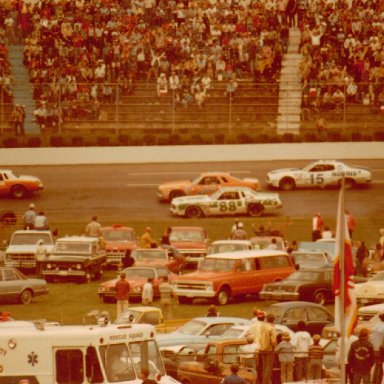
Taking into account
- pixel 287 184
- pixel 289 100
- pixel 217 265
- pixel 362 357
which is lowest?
pixel 287 184

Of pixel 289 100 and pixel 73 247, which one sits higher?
pixel 289 100

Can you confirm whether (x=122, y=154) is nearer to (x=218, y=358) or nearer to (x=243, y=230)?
(x=243, y=230)

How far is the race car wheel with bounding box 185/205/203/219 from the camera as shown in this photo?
4825 centimetres

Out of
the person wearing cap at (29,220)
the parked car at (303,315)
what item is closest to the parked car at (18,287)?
the person wearing cap at (29,220)

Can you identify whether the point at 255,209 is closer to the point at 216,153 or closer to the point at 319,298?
the point at 216,153

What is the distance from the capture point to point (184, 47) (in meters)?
59.9

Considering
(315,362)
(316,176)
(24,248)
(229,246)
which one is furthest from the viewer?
(316,176)

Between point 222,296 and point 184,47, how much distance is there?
24.3 m

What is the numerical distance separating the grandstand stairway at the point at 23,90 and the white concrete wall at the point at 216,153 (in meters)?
1.56

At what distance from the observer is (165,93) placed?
57.3 m

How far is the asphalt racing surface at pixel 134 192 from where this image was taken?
49969 mm

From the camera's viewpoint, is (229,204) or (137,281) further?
(229,204)

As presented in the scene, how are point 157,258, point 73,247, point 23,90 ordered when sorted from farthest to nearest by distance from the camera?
point 23,90 → point 73,247 → point 157,258

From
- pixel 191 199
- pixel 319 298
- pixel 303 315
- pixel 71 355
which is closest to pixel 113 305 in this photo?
pixel 319 298
